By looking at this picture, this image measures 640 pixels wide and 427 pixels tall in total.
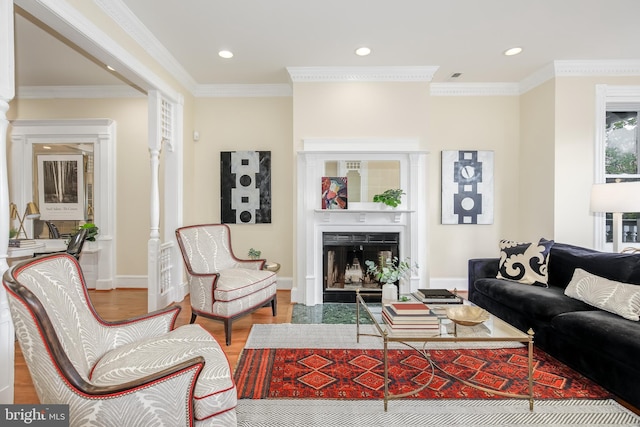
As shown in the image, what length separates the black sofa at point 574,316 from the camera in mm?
1988

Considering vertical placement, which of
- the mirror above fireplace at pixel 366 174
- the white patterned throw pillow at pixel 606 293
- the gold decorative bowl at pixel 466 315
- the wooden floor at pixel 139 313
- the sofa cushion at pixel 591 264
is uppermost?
the mirror above fireplace at pixel 366 174

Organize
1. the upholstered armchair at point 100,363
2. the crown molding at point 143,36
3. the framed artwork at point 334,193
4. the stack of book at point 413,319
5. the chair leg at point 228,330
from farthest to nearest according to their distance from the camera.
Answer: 1. the framed artwork at point 334,193
2. the chair leg at point 228,330
3. the crown molding at point 143,36
4. the stack of book at point 413,319
5. the upholstered armchair at point 100,363

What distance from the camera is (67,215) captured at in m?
4.66

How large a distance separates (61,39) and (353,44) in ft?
9.57

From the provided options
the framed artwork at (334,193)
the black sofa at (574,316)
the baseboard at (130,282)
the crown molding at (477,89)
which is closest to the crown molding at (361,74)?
the crown molding at (477,89)

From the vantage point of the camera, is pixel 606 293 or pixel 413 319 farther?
pixel 606 293

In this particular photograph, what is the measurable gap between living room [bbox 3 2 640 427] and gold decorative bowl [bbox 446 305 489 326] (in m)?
1.84

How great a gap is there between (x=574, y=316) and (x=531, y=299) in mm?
389

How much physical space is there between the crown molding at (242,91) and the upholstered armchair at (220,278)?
6.54ft

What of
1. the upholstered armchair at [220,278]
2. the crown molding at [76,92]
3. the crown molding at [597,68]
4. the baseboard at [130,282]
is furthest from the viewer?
the baseboard at [130,282]

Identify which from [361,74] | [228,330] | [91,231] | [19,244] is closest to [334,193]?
[361,74]

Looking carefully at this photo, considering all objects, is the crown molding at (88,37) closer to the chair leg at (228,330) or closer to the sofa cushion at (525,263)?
the chair leg at (228,330)

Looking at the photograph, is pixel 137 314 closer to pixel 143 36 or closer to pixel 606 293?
pixel 143 36

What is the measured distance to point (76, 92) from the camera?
15.2 feet
